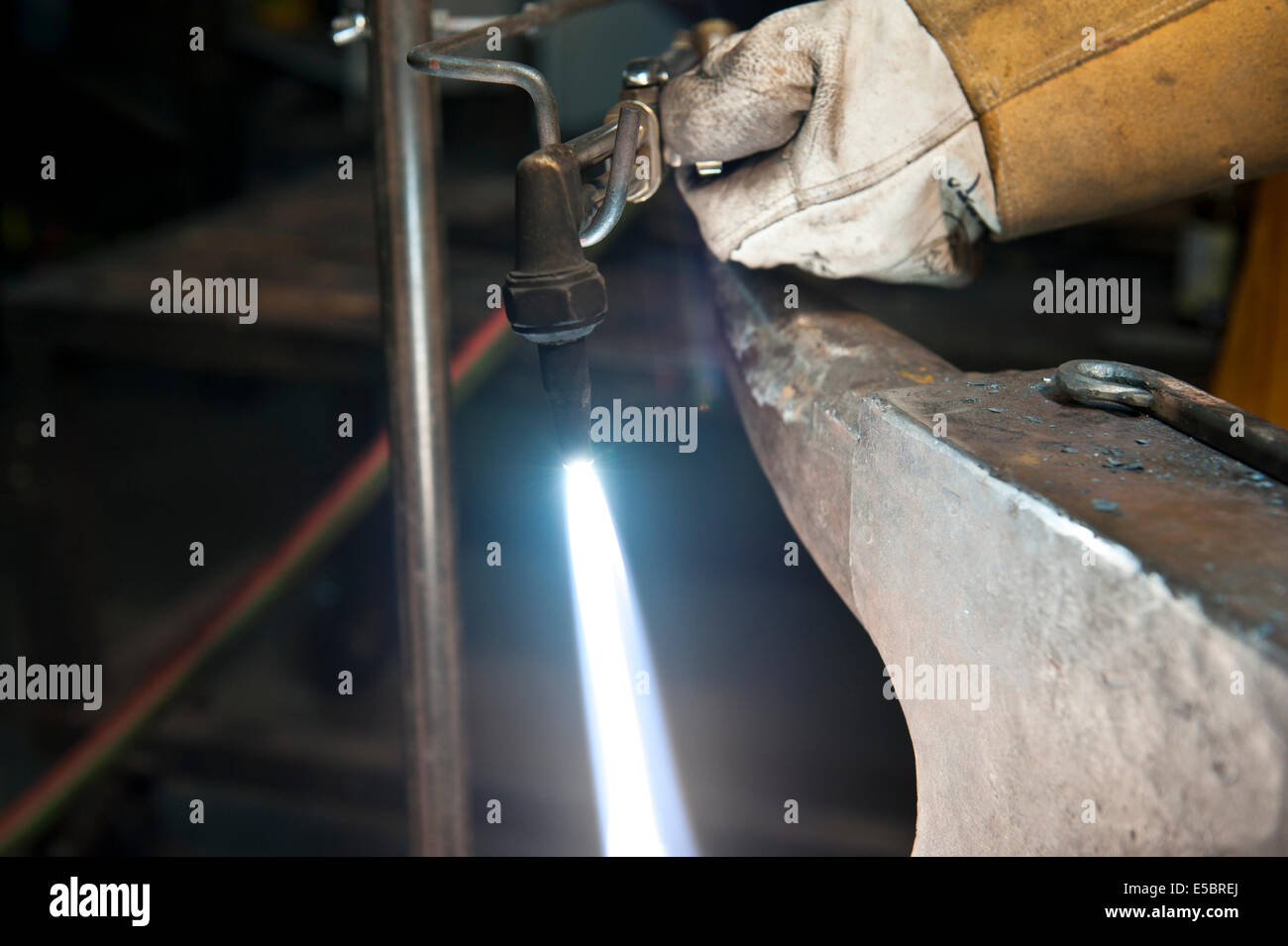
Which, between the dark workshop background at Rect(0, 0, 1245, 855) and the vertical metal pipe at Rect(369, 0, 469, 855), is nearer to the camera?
the vertical metal pipe at Rect(369, 0, 469, 855)

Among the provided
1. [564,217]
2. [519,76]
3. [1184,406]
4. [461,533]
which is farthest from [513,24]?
[461,533]

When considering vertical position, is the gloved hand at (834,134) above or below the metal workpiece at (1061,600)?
above

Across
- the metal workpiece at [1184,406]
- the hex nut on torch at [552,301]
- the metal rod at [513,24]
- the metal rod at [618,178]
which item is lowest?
the metal workpiece at [1184,406]

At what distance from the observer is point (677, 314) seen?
76.4 inches

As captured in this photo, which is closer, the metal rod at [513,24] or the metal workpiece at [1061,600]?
the metal workpiece at [1061,600]

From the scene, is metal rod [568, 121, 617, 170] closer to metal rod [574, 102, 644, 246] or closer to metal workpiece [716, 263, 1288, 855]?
metal rod [574, 102, 644, 246]

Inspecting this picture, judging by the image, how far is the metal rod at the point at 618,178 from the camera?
25.9 inches

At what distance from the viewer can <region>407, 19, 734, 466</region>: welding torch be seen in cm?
59

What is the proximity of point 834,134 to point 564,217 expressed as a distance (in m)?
0.28

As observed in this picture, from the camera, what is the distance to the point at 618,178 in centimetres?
66

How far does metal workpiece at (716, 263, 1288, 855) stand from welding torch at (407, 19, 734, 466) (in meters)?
0.19

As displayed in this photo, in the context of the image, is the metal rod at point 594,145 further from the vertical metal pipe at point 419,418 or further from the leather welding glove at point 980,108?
the vertical metal pipe at point 419,418

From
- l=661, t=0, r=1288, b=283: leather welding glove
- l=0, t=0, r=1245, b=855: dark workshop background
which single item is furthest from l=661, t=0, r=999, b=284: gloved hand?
l=0, t=0, r=1245, b=855: dark workshop background

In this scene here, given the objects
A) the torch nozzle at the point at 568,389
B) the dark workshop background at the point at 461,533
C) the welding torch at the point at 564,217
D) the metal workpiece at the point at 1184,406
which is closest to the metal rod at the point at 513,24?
the welding torch at the point at 564,217
